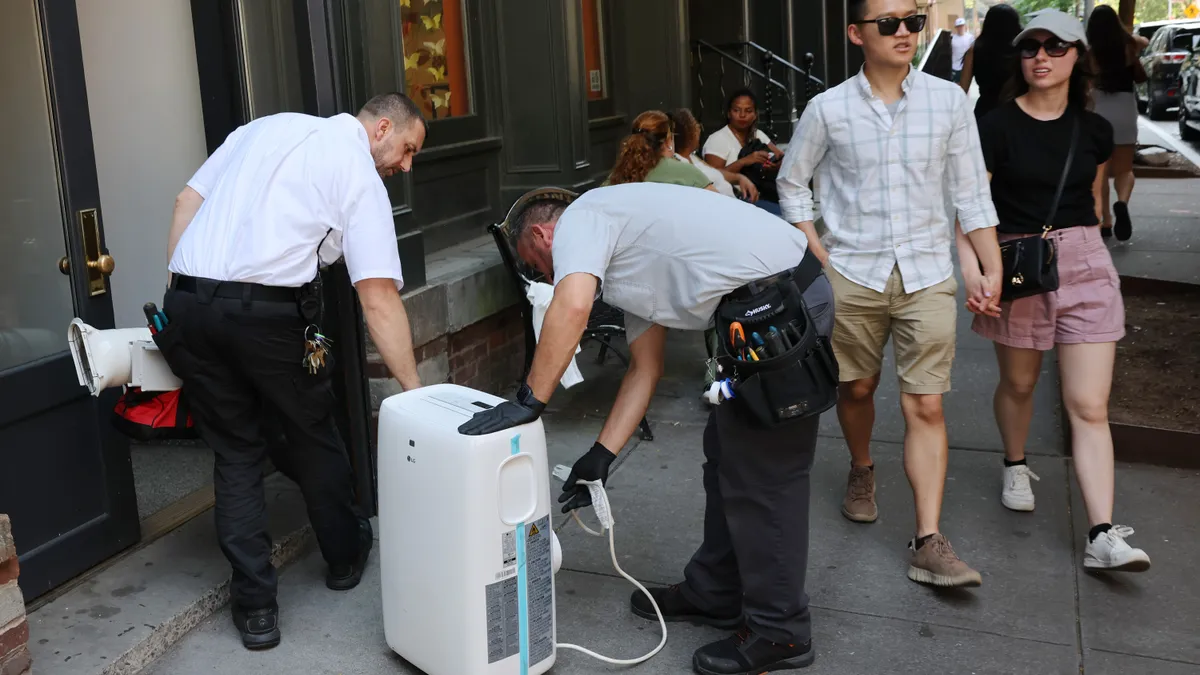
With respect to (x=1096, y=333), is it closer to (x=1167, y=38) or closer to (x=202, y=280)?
(x=202, y=280)

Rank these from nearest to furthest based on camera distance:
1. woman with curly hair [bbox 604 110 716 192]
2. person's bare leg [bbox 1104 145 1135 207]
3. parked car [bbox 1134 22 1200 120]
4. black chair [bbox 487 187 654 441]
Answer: black chair [bbox 487 187 654 441]
woman with curly hair [bbox 604 110 716 192]
person's bare leg [bbox 1104 145 1135 207]
parked car [bbox 1134 22 1200 120]

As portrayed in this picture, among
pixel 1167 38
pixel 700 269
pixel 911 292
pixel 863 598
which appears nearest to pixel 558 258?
pixel 700 269

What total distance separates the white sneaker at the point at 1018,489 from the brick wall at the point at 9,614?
3.37 meters

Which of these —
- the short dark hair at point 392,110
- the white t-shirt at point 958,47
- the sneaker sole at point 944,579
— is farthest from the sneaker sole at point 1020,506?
the white t-shirt at point 958,47

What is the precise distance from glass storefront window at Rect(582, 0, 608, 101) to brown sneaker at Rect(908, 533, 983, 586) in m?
5.12

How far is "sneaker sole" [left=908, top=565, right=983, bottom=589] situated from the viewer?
352 cm

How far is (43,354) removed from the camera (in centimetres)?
356

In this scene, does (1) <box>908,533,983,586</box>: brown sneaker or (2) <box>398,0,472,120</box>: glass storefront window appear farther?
(2) <box>398,0,472,120</box>: glass storefront window

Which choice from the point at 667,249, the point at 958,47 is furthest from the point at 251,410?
the point at 958,47

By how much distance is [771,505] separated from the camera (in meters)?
3.06

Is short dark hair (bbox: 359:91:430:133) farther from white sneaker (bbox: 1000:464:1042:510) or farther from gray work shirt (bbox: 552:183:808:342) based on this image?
white sneaker (bbox: 1000:464:1042:510)

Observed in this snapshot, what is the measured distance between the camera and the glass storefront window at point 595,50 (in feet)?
26.5

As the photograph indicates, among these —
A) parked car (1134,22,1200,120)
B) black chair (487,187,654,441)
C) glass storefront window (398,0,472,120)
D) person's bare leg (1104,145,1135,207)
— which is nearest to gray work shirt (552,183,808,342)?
black chair (487,187,654,441)

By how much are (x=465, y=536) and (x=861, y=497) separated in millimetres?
1963
